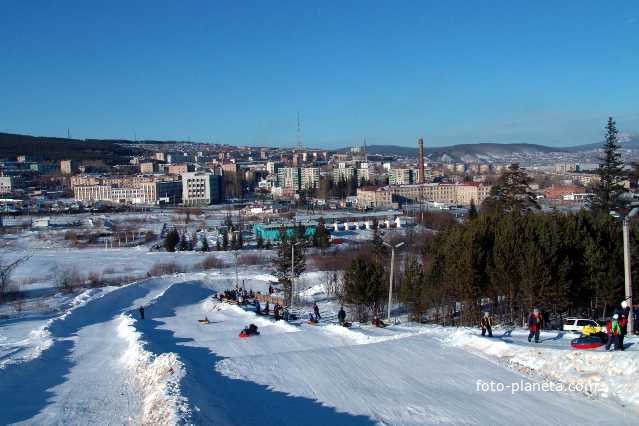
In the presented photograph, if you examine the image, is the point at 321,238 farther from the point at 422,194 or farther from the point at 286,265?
the point at 422,194

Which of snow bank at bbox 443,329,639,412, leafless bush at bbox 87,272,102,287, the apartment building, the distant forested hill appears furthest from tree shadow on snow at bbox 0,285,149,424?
the distant forested hill

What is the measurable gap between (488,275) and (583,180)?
339ft

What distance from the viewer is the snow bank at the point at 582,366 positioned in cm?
856

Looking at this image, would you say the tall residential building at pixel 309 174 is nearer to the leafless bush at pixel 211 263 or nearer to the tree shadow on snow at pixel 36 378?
the leafless bush at pixel 211 263

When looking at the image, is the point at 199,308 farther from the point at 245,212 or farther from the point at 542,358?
the point at 245,212

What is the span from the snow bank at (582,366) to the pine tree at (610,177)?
19.0m

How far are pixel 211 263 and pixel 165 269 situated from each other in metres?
3.07

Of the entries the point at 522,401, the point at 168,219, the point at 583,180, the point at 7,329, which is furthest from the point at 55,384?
the point at 583,180

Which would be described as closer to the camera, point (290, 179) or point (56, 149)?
point (290, 179)

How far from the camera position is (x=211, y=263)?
40.5m

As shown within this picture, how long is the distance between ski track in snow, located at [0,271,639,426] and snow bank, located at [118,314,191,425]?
1.0 inches

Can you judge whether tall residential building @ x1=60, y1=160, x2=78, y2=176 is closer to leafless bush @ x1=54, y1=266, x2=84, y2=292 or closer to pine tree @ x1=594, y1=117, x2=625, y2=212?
leafless bush @ x1=54, y1=266, x2=84, y2=292

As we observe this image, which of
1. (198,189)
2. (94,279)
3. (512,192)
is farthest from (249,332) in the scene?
(198,189)

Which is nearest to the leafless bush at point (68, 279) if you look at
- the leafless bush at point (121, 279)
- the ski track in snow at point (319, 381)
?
the leafless bush at point (121, 279)
